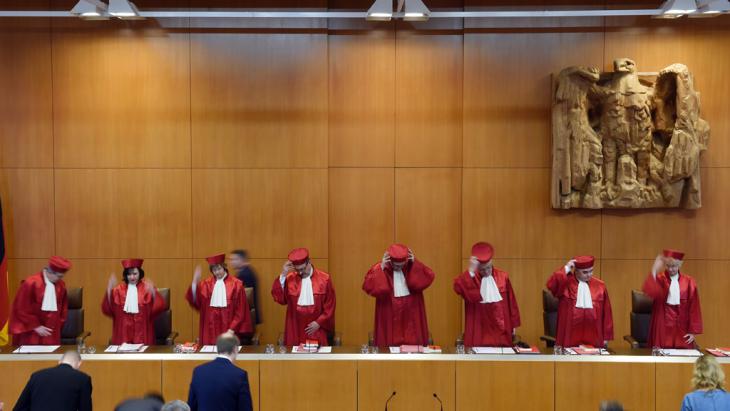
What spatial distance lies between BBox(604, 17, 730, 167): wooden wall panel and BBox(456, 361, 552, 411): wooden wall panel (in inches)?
144

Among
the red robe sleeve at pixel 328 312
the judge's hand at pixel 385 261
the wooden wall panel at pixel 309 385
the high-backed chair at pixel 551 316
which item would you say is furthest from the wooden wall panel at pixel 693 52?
the wooden wall panel at pixel 309 385

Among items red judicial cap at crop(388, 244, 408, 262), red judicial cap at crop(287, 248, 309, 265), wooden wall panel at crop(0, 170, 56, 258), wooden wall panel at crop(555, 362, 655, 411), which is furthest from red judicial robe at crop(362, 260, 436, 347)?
wooden wall panel at crop(0, 170, 56, 258)

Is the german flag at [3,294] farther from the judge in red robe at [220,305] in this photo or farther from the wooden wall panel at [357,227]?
the wooden wall panel at [357,227]

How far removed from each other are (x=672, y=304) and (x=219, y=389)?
418 cm

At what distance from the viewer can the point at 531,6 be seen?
7.86 metres

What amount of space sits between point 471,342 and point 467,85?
9.81 feet

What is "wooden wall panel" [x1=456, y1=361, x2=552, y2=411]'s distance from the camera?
226 inches

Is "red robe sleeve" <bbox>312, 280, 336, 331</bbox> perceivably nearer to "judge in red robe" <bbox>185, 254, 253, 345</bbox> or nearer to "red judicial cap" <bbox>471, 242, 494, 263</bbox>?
"judge in red robe" <bbox>185, 254, 253, 345</bbox>

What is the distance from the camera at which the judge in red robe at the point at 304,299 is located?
257 inches

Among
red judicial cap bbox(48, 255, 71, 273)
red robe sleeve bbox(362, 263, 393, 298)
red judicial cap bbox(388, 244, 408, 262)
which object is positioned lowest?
red robe sleeve bbox(362, 263, 393, 298)

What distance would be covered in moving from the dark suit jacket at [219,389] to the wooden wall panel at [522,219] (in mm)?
4016

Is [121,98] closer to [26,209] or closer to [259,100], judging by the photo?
[259,100]

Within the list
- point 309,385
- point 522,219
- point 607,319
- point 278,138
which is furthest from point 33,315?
point 607,319

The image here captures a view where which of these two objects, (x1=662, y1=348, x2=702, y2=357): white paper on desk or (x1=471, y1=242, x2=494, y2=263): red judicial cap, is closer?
(x1=662, y1=348, x2=702, y2=357): white paper on desk
